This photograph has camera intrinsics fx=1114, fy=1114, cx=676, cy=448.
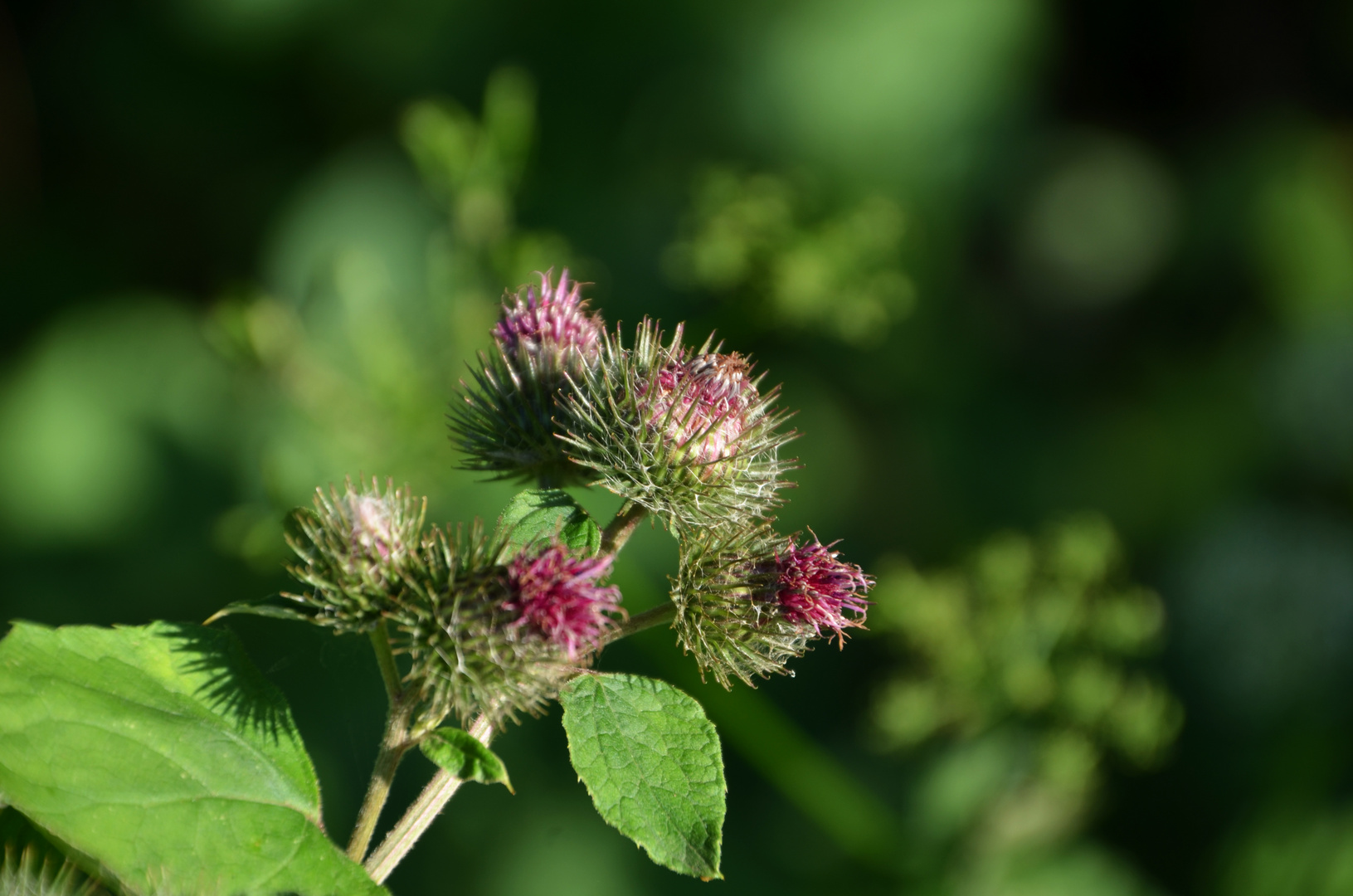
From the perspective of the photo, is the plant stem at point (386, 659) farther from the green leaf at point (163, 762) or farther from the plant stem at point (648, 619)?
the plant stem at point (648, 619)

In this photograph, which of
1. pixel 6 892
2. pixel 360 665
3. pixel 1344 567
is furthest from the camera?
pixel 1344 567

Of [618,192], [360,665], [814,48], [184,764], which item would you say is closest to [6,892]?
[184,764]

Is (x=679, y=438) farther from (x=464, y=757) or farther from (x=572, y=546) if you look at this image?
(x=464, y=757)

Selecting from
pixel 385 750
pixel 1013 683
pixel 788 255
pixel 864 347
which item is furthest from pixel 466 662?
pixel 864 347

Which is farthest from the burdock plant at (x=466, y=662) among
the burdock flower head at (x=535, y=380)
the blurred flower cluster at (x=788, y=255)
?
the blurred flower cluster at (x=788, y=255)

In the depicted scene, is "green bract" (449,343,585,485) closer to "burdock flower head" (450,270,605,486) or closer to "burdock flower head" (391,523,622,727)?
"burdock flower head" (450,270,605,486)

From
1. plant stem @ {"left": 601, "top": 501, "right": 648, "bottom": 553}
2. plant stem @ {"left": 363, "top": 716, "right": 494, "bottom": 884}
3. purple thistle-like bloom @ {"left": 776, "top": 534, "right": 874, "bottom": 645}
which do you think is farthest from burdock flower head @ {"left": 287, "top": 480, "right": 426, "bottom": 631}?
purple thistle-like bloom @ {"left": 776, "top": 534, "right": 874, "bottom": 645}

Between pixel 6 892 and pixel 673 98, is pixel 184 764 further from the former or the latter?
pixel 673 98
